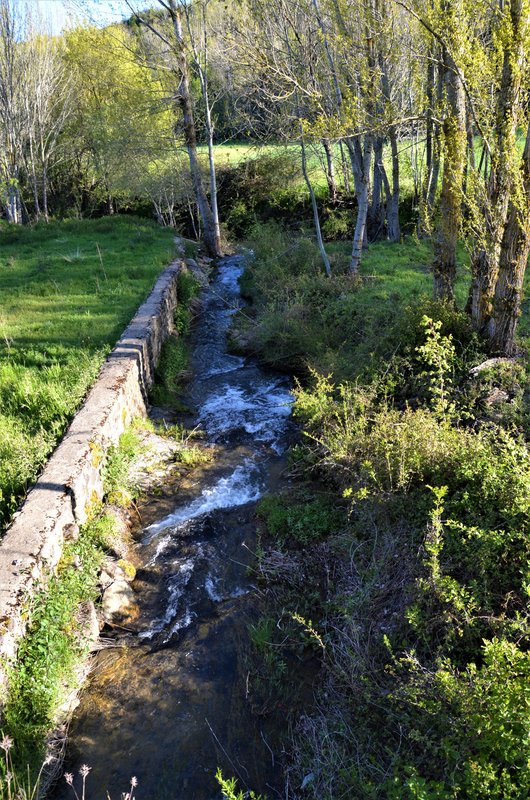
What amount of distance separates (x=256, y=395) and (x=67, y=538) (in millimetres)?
4547

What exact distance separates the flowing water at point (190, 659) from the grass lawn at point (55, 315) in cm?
152

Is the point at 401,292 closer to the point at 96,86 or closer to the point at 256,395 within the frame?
the point at 256,395

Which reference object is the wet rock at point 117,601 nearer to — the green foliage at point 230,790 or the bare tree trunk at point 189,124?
the green foliage at point 230,790

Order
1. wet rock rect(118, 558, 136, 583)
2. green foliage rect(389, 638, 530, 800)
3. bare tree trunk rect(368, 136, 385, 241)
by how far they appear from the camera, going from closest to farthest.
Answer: green foliage rect(389, 638, 530, 800) → wet rock rect(118, 558, 136, 583) → bare tree trunk rect(368, 136, 385, 241)

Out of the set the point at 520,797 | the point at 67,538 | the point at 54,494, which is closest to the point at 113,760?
the point at 67,538

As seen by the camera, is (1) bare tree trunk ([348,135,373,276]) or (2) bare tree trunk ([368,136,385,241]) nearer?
(1) bare tree trunk ([348,135,373,276])

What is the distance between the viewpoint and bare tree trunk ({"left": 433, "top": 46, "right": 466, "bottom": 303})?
6332mm

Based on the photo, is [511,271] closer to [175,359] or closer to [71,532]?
[71,532]

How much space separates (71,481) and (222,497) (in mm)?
1906

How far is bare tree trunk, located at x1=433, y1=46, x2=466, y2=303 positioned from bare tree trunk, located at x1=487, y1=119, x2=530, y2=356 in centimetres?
73

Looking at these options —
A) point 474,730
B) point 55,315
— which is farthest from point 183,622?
point 55,315

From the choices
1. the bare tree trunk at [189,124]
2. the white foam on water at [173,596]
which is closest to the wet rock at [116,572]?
the white foam on water at [173,596]

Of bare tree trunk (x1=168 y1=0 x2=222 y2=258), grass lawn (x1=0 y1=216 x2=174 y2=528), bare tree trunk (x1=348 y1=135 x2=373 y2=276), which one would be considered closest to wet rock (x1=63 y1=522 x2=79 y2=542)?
grass lawn (x1=0 y1=216 x2=174 y2=528)

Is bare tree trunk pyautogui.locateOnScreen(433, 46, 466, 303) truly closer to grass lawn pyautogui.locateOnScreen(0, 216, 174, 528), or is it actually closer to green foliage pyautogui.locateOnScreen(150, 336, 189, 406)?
green foliage pyautogui.locateOnScreen(150, 336, 189, 406)
